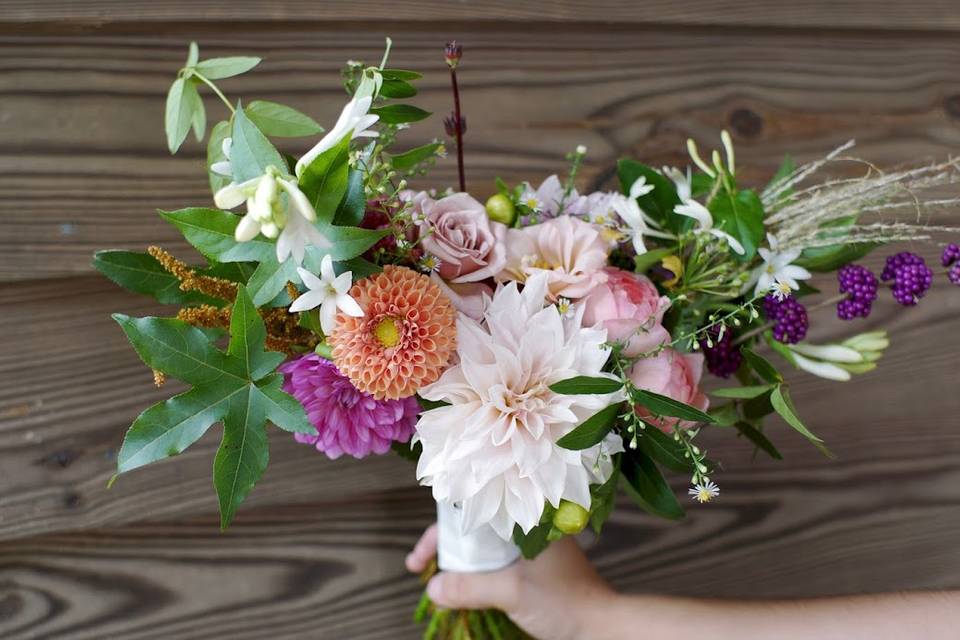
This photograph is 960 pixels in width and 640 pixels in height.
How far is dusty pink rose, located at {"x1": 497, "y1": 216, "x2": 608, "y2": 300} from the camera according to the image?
55 cm

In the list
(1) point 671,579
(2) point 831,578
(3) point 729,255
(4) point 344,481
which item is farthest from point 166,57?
(2) point 831,578

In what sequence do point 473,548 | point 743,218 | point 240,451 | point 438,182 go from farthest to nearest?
1. point 438,182
2. point 473,548
3. point 743,218
4. point 240,451

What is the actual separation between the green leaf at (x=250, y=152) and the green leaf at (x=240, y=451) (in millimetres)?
143

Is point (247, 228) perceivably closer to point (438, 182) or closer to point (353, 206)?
point (353, 206)

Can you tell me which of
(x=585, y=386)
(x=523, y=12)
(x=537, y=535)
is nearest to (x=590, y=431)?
(x=585, y=386)

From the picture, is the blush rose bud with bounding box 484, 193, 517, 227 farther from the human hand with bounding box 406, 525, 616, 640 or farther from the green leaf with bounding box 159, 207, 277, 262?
the human hand with bounding box 406, 525, 616, 640

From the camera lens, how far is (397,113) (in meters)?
0.55

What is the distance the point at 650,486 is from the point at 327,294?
1.00 ft

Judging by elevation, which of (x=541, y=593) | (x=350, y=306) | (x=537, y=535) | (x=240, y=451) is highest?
(x=350, y=306)

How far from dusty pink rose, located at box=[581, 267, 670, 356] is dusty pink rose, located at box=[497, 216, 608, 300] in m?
0.01

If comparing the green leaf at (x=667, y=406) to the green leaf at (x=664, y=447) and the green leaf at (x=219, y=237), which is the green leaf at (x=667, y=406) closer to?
the green leaf at (x=664, y=447)

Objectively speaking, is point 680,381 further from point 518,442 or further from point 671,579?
point 671,579

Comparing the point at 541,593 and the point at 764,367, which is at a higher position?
the point at 764,367

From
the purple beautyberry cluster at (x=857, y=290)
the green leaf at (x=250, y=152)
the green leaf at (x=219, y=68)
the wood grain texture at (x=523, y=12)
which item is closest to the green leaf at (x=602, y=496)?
the purple beautyberry cluster at (x=857, y=290)
